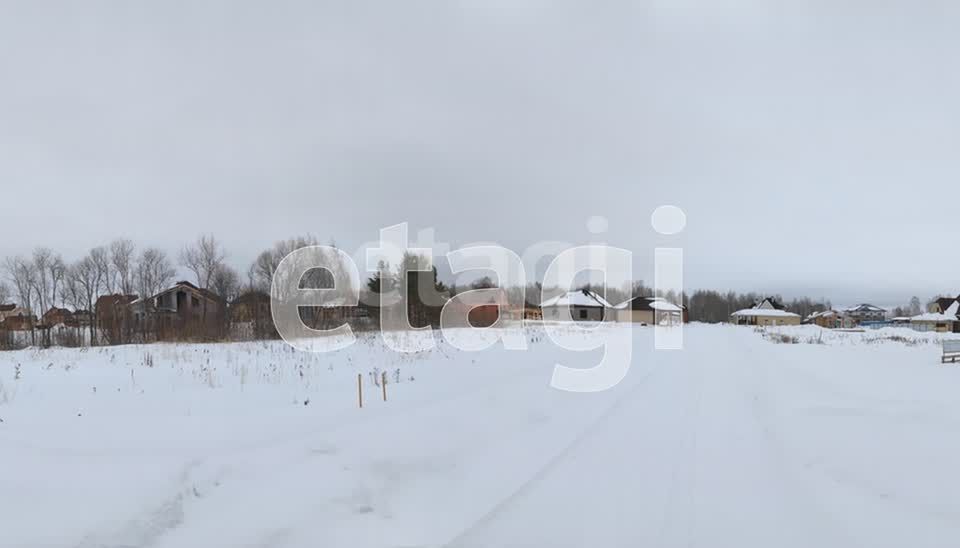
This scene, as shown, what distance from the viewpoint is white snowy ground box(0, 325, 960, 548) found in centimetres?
322

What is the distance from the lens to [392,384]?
875 cm

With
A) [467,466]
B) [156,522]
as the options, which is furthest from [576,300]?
[156,522]

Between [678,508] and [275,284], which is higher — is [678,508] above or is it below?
below

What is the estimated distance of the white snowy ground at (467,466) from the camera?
3.22 metres

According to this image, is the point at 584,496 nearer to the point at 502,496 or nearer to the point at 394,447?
the point at 502,496

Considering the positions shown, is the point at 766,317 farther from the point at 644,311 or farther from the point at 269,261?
the point at 269,261

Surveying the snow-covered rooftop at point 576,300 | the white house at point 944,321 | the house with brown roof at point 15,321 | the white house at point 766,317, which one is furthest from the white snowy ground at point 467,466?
the white house at point 766,317

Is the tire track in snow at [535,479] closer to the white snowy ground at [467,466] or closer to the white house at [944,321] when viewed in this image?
the white snowy ground at [467,466]

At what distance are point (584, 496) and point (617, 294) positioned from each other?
250ft

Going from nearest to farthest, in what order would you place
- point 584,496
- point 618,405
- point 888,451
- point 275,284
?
point 584,496, point 888,451, point 618,405, point 275,284

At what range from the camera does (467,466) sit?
4617 mm

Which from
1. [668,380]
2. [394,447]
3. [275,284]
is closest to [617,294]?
[275,284]

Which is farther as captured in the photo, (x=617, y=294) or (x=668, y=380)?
(x=617, y=294)

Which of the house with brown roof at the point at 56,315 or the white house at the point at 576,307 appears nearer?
the house with brown roof at the point at 56,315
